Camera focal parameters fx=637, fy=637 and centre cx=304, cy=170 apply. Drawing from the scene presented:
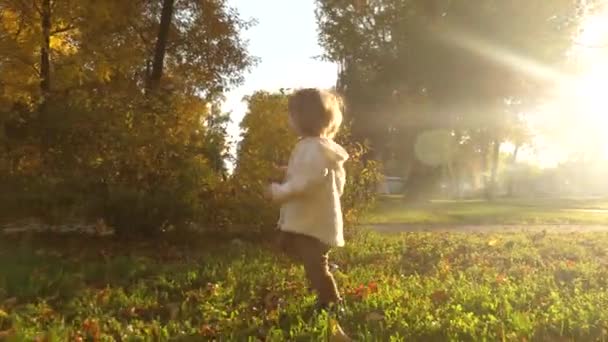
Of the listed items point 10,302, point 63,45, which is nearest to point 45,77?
point 63,45

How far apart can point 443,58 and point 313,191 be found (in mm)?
21844

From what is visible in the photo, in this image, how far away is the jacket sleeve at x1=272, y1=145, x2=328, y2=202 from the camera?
4012 millimetres

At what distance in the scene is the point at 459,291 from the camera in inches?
216

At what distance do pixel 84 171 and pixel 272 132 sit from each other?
2.58m

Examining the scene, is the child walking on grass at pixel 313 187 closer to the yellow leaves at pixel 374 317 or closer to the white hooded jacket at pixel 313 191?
the white hooded jacket at pixel 313 191

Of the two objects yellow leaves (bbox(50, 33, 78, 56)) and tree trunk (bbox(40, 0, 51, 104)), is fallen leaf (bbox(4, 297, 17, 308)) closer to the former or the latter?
tree trunk (bbox(40, 0, 51, 104))

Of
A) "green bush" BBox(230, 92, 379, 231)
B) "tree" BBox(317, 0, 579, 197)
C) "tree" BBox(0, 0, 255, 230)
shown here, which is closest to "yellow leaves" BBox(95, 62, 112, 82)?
"tree" BBox(0, 0, 255, 230)

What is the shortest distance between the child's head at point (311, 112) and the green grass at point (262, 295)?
1252mm

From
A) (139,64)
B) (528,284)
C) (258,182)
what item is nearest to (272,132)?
(258,182)

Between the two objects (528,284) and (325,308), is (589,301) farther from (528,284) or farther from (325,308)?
(325,308)

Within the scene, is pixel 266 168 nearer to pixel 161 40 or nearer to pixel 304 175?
pixel 304 175

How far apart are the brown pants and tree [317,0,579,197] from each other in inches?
819

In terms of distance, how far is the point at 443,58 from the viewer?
81.5 ft

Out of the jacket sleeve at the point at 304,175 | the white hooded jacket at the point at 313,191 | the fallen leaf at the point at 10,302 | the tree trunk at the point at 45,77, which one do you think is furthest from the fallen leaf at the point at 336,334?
the tree trunk at the point at 45,77
